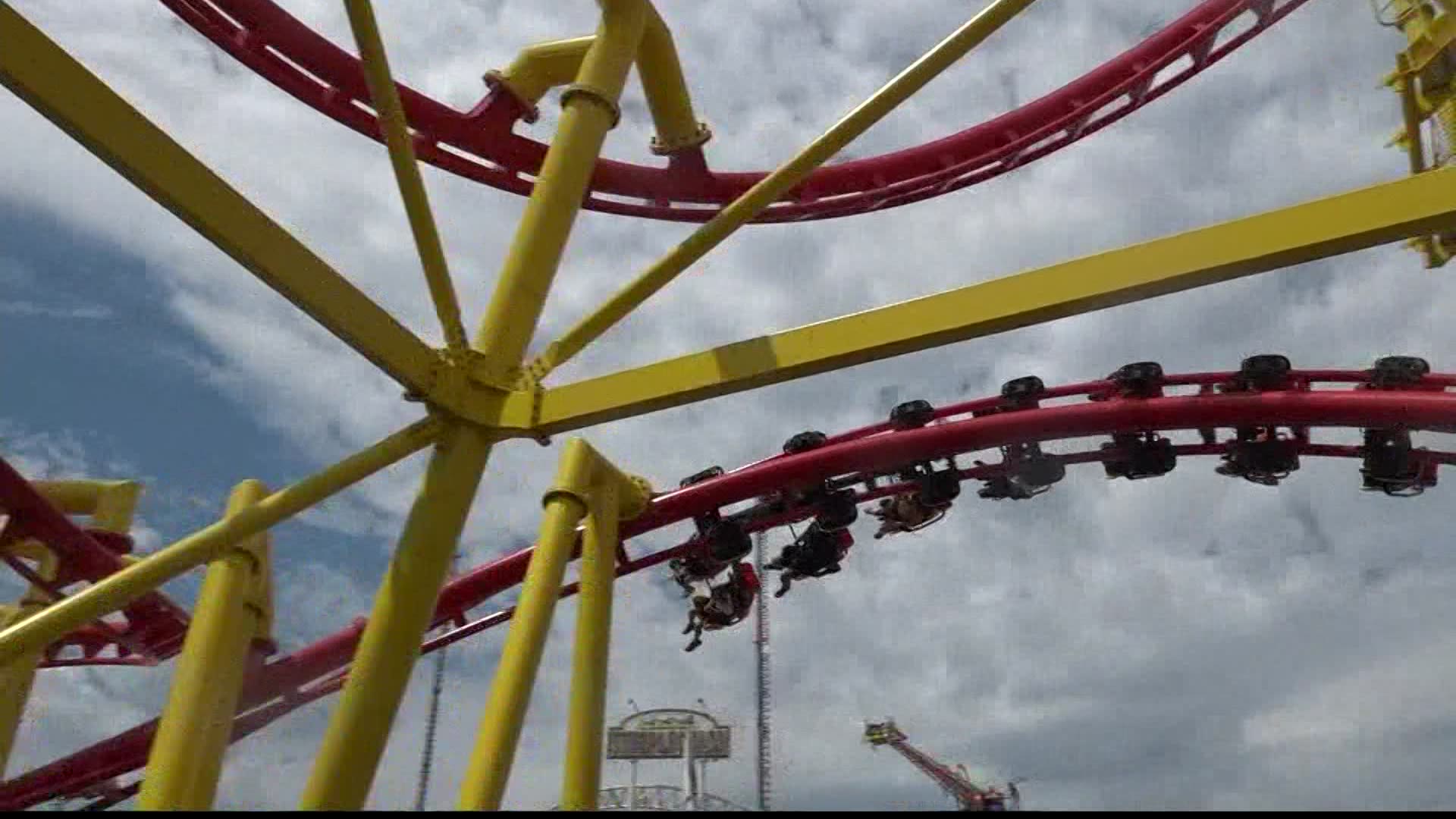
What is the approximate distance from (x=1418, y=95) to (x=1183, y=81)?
1.53 metres

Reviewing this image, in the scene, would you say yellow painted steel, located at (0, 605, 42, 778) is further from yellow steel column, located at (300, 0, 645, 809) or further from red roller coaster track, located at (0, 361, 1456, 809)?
yellow steel column, located at (300, 0, 645, 809)

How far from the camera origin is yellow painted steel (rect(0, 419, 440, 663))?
4.29 meters

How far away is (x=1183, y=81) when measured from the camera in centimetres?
809

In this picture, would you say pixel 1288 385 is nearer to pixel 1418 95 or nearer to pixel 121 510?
pixel 1418 95

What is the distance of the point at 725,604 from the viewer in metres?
9.27

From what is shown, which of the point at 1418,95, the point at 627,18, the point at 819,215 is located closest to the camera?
the point at 627,18

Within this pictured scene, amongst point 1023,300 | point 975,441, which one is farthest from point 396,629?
point 975,441

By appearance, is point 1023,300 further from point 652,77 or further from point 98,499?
point 98,499

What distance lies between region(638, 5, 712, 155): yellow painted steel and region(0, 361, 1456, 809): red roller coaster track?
2439 mm

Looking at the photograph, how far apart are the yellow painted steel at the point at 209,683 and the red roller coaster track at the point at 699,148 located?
2.97 metres

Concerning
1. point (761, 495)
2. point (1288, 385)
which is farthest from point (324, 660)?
point (1288, 385)

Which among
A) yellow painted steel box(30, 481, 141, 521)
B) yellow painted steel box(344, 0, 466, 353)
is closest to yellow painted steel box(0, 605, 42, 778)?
yellow painted steel box(30, 481, 141, 521)

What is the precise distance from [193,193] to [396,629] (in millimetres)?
1677

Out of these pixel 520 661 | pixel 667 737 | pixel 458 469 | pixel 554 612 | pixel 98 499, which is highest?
pixel 667 737
